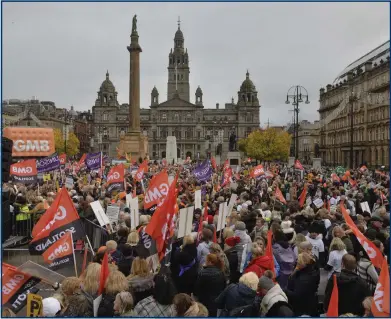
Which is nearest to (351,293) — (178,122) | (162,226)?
(162,226)

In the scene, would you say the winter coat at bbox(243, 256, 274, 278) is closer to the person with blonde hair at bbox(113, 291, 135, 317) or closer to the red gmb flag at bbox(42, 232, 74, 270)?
the person with blonde hair at bbox(113, 291, 135, 317)

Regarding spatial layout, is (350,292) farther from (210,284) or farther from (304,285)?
(210,284)

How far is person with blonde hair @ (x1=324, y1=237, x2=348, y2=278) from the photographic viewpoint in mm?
7750

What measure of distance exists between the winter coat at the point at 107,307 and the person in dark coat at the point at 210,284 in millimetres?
1439

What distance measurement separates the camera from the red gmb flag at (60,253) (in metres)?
7.80

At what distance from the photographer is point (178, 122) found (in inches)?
5650

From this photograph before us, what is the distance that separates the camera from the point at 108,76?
14462 centimetres

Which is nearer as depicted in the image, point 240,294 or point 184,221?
point 240,294

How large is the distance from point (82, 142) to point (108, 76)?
19.2 metres

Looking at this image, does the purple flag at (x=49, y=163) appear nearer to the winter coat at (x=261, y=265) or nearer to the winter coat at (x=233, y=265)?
the winter coat at (x=233, y=265)

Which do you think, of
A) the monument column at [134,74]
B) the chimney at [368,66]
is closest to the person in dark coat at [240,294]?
the monument column at [134,74]

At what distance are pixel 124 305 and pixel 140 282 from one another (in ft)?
2.74

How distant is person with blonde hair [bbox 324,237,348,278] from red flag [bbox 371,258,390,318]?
2.23m

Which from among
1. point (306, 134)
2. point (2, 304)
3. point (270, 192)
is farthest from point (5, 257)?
point (306, 134)
